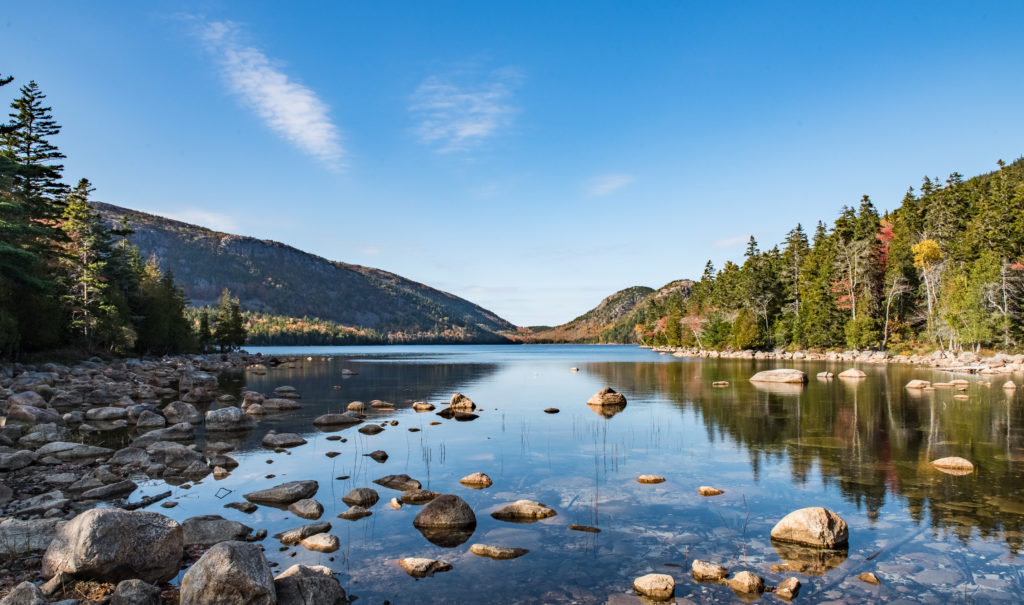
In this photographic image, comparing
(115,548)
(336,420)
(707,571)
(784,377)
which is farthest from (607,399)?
→ (115,548)

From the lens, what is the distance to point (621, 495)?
15.2 metres

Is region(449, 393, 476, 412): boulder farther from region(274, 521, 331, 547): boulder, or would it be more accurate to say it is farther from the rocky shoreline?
the rocky shoreline

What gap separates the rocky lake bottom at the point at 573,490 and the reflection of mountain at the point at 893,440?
0.11m

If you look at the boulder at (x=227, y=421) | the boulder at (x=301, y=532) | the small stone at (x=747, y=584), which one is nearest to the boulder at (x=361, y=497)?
the boulder at (x=301, y=532)

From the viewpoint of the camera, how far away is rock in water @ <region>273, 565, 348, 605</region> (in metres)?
8.24

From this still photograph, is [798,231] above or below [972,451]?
above

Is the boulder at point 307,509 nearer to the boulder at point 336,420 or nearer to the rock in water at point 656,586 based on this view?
the rock in water at point 656,586

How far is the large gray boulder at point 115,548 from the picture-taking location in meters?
8.78

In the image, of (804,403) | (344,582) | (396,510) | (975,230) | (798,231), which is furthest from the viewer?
(798,231)

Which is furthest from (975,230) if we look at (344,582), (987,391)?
(344,582)

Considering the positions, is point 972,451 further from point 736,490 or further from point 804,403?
point 804,403

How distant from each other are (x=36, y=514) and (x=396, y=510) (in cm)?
787

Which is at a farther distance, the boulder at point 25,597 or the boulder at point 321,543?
the boulder at point 321,543

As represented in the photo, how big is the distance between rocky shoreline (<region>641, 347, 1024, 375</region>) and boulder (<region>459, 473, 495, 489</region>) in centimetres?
5393
